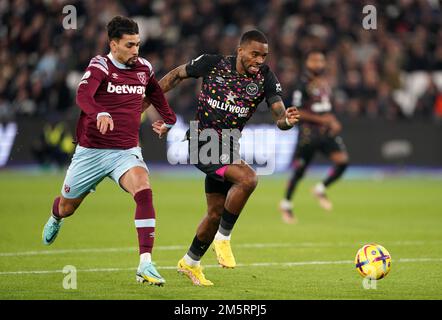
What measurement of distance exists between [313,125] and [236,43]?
1051cm

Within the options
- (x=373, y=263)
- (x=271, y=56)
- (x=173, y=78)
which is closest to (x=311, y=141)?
(x=173, y=78)

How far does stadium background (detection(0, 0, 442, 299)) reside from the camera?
1736 cm

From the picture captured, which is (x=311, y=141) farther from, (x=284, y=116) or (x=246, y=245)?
A: (x=284, y=116)

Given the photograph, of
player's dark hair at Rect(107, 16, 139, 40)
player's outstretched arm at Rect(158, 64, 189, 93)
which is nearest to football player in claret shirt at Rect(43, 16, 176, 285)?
player's dark hair at Rect(107, 16, 139, 40)

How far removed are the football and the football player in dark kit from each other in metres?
6.21

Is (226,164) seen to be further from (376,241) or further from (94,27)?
(94,27)

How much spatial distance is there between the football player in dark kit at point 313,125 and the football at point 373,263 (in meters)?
6.21

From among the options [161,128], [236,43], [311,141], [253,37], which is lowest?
[311,141]

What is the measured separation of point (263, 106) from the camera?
2455 centimetres

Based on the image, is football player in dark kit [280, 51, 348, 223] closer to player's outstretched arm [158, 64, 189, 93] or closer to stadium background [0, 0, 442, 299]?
stadium background [0, 0, 442, 299]

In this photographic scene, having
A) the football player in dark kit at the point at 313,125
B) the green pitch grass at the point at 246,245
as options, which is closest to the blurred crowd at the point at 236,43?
the green pitch grass at the point at 246,245
